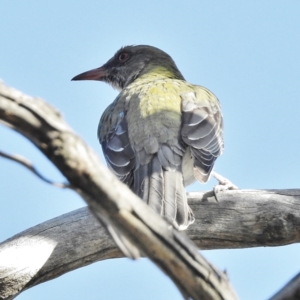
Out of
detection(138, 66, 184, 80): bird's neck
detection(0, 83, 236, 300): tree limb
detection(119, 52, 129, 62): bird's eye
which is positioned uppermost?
detection(119, 52, 129, 62): bird's eye

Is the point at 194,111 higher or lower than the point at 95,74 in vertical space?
lower

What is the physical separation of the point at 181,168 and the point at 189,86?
78.4 inches

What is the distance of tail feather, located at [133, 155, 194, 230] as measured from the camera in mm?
5551

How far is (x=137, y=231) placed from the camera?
2.43 m

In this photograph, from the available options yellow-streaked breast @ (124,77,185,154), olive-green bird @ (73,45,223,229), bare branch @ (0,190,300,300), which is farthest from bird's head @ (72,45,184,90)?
bare branch @ (0,190,300,300)

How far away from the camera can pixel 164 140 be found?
21.7 ft

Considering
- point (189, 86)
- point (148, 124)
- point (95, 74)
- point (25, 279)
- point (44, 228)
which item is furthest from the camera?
point (95, 74)

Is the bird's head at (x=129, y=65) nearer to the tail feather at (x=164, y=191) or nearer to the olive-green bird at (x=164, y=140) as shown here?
the olive-green bird at (x=164, y=140)

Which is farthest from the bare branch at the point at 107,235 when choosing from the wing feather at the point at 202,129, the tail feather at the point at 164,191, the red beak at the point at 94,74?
the red beak at the point at 94,74

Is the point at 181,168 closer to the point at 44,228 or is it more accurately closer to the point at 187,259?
the point at 44,228

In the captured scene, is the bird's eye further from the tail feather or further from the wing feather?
the tail feather

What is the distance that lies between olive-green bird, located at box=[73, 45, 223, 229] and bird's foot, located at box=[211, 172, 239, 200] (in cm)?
22

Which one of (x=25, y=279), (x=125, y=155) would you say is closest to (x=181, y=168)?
(x=125, y=155)

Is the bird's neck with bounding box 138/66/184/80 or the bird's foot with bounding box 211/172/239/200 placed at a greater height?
the bird's neck with bounding box 138/66/184/80
